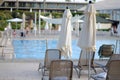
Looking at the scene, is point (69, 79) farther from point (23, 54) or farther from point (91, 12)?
point (23, 54)

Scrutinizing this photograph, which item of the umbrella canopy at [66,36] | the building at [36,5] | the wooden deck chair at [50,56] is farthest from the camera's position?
the building at [36,5]

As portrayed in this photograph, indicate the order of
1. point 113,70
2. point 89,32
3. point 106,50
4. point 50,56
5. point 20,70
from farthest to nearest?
point 106,50, point 20,70, point 50,56, point 89,32, point 113,70

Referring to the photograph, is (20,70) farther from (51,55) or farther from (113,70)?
(113,70)

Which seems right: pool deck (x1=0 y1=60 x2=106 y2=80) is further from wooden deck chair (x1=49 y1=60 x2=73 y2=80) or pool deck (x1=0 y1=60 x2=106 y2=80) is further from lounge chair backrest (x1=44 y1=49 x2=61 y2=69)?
wooden deck chair (x1=49 y1=60 x2=73 y2=80)

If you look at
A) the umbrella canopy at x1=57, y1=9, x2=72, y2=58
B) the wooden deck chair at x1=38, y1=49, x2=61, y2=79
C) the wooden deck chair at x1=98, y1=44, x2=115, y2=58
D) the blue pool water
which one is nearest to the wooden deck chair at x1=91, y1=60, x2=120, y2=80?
the wooden deck chair at x1=38, y1=49, x2=61, y2=79

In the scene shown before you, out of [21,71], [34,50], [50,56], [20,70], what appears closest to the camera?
[50,56]

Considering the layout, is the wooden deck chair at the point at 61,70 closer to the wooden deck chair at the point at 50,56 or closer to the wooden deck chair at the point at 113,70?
the wooden deck chair at the point at 113,70

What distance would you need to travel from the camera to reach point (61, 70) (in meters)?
5.80

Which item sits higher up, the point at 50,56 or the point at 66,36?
the point at 66,36

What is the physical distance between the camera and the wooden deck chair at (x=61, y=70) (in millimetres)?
5734

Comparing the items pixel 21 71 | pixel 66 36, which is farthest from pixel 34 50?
pixel 66 36

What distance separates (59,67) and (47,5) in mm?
57826

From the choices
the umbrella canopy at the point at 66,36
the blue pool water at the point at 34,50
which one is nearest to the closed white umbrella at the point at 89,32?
the umbrella canopy at the point at 66,36

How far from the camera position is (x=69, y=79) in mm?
5754
